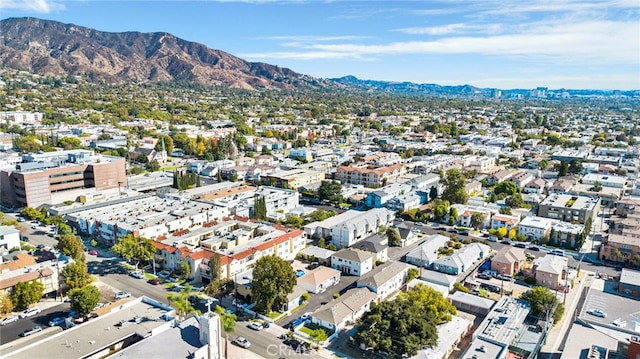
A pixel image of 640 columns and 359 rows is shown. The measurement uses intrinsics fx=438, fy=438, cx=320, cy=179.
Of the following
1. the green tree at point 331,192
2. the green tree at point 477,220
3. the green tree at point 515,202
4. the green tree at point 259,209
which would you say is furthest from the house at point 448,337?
the green tree at point 515,202

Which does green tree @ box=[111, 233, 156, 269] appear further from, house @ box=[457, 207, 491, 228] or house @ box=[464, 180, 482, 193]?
house @ box=[464, 180, 482, 193]

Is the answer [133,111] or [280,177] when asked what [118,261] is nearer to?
[280,177]

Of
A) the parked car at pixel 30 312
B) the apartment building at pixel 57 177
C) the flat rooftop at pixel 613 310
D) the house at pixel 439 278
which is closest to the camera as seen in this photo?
the flat rooftop at pixel 613 310

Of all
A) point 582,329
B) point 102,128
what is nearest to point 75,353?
point 582,329

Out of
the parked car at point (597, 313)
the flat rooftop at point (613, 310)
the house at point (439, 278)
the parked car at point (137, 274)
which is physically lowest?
the parked car at point (137, 274)

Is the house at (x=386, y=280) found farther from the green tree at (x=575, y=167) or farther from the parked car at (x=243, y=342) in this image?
the green tree at (x=575, y=167)

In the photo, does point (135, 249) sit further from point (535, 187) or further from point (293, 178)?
point (535, 187)

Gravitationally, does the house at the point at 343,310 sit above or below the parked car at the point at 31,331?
above

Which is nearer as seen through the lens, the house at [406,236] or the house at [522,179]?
the house at [406,236]

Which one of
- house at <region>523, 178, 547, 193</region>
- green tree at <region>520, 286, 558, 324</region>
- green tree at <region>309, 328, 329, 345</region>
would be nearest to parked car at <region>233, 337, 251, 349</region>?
green tree at <region>309, 328, 329, 345</region>
